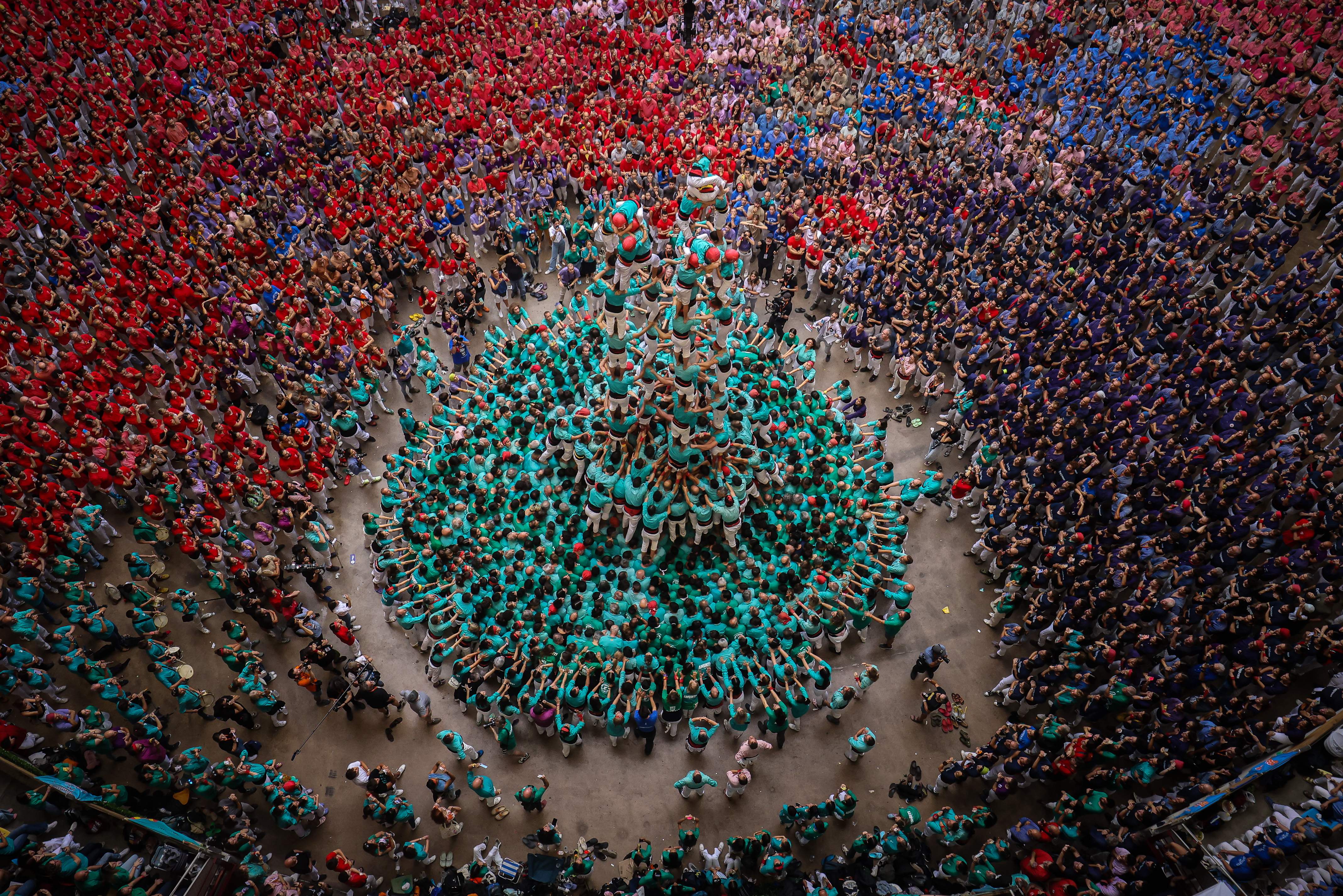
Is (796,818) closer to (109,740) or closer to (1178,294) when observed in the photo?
(109,740)

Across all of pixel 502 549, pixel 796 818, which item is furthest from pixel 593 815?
pixel 502 549

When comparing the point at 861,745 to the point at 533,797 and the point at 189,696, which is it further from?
the point at 189,696

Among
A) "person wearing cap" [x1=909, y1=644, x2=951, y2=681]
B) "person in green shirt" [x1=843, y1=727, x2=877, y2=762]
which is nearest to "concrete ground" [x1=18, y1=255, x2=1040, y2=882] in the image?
"person in green shirt" [x1=843, y1=727, x2=877, y2=762]

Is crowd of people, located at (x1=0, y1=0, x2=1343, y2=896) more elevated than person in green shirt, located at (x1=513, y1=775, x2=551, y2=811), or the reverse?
crowd of people, located at (x1=0, y1=0, x2=1343, y2=896)

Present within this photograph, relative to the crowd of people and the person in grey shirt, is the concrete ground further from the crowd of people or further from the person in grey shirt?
the crowd of people

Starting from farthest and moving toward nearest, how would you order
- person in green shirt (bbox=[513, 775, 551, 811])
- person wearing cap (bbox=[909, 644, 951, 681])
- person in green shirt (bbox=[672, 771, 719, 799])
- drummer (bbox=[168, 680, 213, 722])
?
person wearing cap (bbox=[909, 644, 951, 681]) → drummer (bbox=[168, 680, 213, 722]) → person in green shirt (bbox=[672, 771, 719, 799]) → person in green shirt (bbox=[513, 775, 551, 811])

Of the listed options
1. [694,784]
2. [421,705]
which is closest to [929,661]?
[694,784]

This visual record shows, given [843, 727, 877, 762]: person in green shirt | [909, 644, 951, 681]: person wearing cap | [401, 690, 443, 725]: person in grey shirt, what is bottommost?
[401, 690, 443, 725]: person in grey shirt
